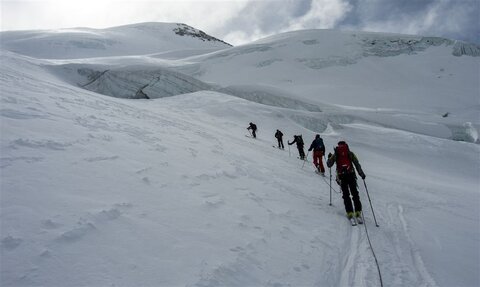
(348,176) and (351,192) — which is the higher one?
(348,176)

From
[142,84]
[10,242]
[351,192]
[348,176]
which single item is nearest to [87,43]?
[142,84]

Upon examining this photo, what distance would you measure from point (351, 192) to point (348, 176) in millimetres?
426

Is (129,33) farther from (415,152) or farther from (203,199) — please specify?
(203,199)

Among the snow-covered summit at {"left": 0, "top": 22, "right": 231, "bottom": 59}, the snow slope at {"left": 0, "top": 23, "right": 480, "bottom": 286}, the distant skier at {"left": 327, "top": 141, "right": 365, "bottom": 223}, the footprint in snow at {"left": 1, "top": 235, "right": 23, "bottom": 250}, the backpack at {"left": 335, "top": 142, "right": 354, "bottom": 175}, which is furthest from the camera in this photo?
the snow-covered summit at {"left": 0, "top": 22, "right": 231, "bottom": 59}

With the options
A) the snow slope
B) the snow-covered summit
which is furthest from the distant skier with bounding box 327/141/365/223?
the snow-covered summit

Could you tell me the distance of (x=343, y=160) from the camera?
8.45 m

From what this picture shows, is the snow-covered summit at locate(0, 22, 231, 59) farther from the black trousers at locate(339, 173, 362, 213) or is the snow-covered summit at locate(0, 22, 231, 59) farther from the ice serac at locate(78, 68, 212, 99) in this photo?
the black trousers at locate(339, 173, 362, 213)

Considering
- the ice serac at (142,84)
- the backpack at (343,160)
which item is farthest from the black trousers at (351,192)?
the ice serac at (142,84)

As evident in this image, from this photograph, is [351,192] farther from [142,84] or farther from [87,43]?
[87,43]

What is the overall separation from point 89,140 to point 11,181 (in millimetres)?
2965

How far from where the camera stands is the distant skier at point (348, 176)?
785 centimetres

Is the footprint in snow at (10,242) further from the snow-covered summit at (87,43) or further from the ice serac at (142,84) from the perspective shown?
the snow-covered summit at (87,43)

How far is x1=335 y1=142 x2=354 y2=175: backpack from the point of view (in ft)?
27.4

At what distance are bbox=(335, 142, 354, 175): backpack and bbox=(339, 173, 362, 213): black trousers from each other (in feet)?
0.45
